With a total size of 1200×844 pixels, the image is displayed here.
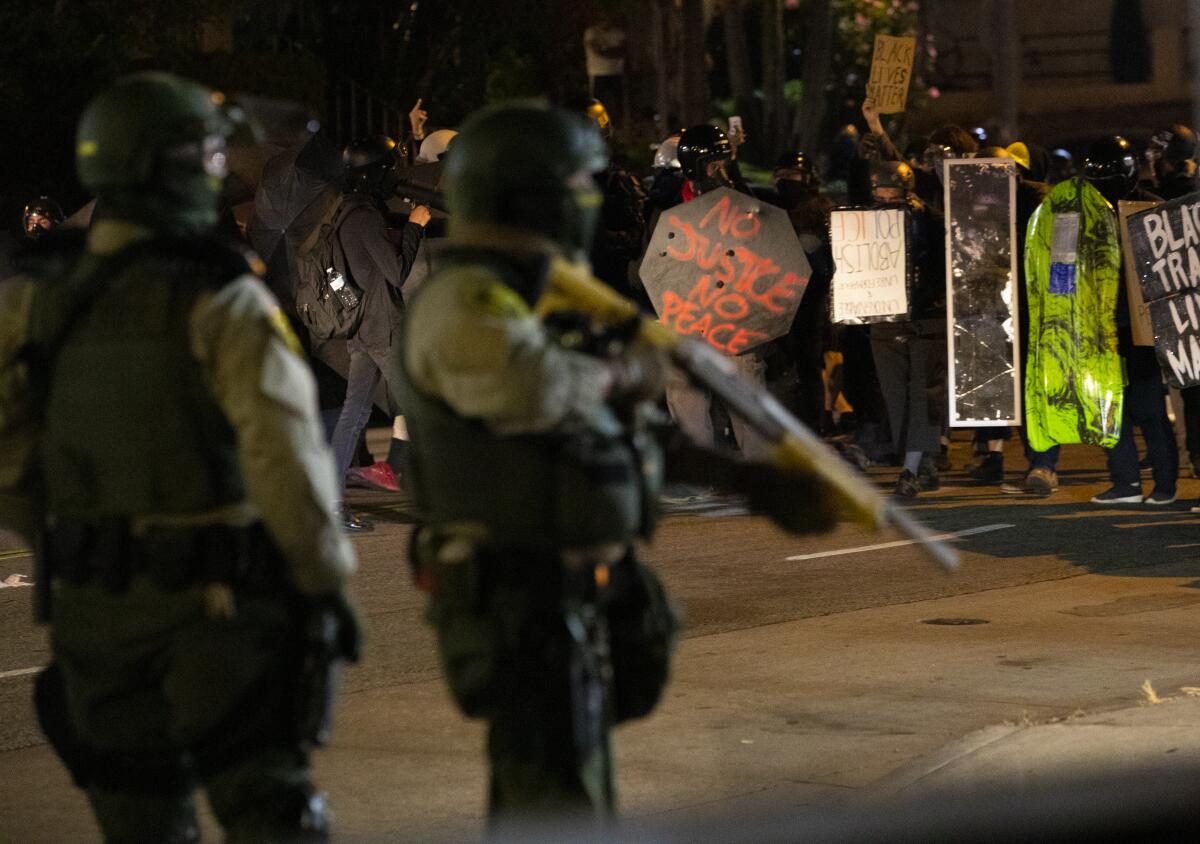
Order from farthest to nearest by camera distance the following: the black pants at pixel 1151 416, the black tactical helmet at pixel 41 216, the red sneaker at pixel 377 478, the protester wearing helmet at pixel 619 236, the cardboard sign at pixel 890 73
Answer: the cardboard sign at pixel 890 73
the red sneaker at pixel 377 478
the black tactical helmet at pixel 41 216
the protester wearing helmet at pixel 619 236
the black pants at pixel 1151 416

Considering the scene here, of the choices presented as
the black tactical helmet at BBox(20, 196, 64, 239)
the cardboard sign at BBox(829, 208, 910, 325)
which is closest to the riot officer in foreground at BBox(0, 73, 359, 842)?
the cardboard sign at BBox(829, 208, 910, 325)

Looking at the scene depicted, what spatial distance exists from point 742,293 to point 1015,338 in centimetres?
158

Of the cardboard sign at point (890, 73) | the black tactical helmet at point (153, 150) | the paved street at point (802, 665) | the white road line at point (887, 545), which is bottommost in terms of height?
the paved street at point (802, 665)

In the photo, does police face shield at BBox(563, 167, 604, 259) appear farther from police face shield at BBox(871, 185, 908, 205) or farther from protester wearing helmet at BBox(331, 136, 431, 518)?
police face shield at BBox(871, 185, 908, 205)

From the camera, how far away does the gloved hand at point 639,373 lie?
393 centimetres

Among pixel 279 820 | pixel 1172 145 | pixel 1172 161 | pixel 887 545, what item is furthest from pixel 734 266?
pixel 279 820

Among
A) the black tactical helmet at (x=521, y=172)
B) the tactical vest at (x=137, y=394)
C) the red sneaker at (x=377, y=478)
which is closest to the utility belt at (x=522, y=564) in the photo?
the tactical vest at (x=137, y=394)

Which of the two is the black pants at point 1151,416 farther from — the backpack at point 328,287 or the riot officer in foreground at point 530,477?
the riot officer in foreground at point 530,477

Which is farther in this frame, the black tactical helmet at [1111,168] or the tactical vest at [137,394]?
the black tactical helmet at [1111,168]

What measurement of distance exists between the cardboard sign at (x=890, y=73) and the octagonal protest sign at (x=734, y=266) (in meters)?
2.38

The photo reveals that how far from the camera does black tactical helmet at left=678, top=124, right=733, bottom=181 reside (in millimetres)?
11602

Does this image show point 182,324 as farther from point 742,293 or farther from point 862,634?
point 742,293

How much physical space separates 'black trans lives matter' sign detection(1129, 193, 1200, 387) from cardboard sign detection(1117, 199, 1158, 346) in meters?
0.15

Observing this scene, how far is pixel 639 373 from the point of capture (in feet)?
12.9
